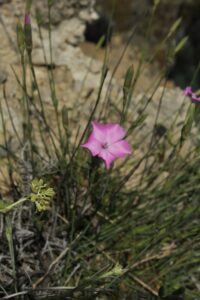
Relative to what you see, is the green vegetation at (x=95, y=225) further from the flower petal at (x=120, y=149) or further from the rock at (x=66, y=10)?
the rock at (x=66, y=10)

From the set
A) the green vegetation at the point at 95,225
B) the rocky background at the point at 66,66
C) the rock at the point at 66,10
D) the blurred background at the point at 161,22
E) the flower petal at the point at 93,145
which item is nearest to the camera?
the flower petal at the point at 93,145

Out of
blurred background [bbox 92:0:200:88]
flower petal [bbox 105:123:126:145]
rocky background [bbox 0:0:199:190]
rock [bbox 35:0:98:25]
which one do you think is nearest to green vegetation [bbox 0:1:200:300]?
flower petal [bbox 105:123:126:145]

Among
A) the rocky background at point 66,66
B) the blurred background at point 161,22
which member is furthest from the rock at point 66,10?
the blurred background at point 161,22

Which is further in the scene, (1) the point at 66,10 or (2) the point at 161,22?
(2) the point at 161,22

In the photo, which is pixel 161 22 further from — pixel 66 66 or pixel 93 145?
pixel 93 145

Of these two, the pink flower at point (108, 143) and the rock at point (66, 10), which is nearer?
the pink flower at point (108, 143)

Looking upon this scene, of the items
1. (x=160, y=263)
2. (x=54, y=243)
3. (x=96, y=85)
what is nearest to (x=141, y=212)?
(x=160, y=263)

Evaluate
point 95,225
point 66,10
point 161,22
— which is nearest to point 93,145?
point 95,225
